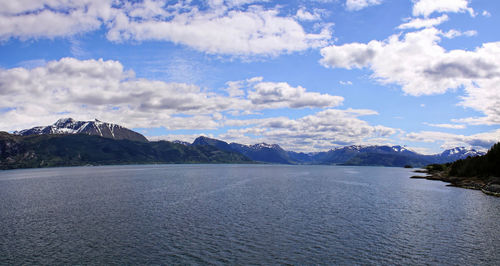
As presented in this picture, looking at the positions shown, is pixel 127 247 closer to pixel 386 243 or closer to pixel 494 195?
pixel 386 243

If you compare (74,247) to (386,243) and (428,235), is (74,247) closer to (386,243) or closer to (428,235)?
(386,243)

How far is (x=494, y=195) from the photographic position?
97562mm

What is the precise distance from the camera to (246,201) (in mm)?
84562

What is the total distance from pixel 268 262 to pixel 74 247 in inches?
1097

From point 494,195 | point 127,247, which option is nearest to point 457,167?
point 494,195

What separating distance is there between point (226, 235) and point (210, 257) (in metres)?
10.3

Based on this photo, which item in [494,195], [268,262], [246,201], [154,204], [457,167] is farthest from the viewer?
[457,167]

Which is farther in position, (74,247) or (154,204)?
(154,204)

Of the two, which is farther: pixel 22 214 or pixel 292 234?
pixel 22 214

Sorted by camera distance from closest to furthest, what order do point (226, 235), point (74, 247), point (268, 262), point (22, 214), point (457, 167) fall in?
point (268, 262)
point (74, 247)
point (226, 235)
point (22, 214)
point (457, 167)

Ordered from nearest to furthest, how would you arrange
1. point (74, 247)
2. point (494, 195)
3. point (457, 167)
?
point (74, 247) < point (494, 195) < point (457, 167)

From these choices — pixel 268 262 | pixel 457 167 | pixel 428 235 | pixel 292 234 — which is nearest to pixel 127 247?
pixel 268 262

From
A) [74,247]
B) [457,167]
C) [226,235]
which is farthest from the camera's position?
[457,167]

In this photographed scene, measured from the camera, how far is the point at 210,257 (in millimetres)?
37250
